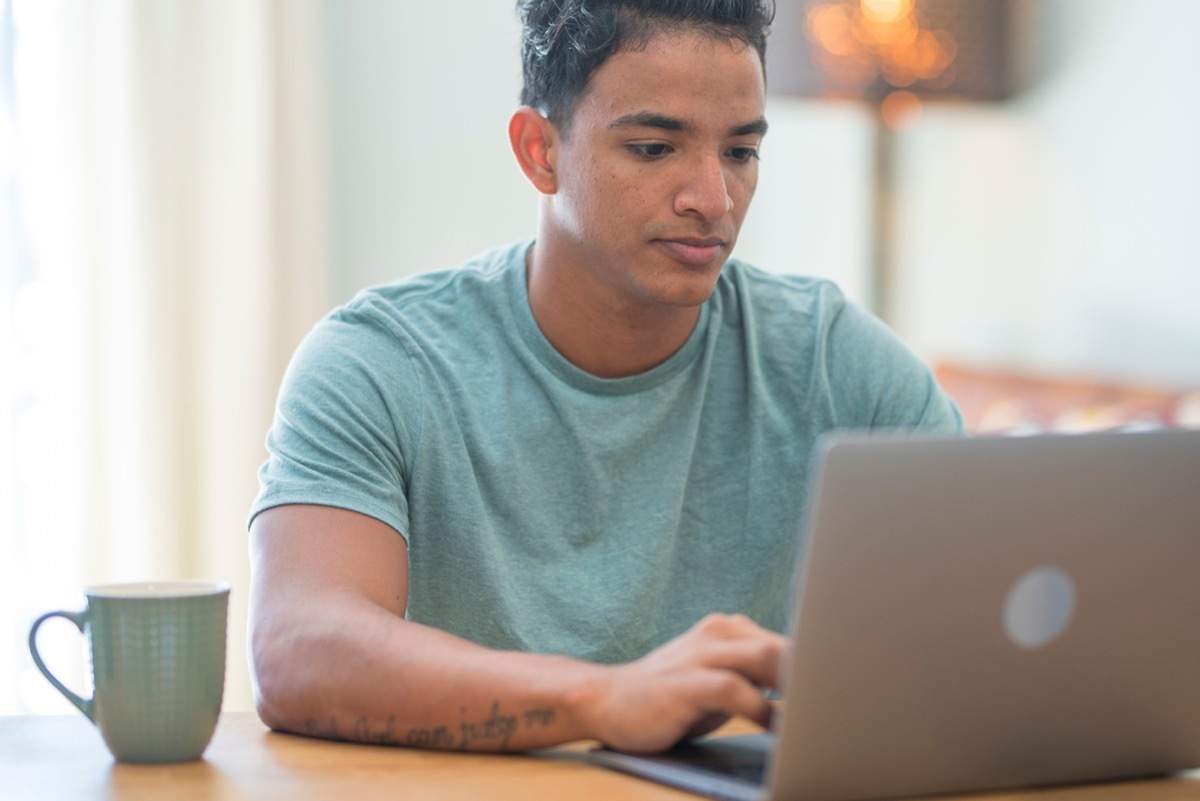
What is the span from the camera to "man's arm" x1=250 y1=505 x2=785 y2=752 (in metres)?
0.85

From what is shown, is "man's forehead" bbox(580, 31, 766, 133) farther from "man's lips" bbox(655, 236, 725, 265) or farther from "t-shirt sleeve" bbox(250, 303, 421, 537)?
"t-shirt sleeve" bbox(250, 303, 421, 537)

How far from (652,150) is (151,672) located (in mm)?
711

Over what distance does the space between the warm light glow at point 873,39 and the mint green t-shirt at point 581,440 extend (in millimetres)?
1306

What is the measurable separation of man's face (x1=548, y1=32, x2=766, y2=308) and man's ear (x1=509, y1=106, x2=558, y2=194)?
94 millimetres

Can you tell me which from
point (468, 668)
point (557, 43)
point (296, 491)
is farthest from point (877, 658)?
point (557, 43)

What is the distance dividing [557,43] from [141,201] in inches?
50.7

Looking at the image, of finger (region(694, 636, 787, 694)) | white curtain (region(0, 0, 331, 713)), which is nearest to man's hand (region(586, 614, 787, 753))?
finger (region(694, 636, 787, 694))

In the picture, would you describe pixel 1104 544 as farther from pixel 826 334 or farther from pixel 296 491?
pixel 826 334

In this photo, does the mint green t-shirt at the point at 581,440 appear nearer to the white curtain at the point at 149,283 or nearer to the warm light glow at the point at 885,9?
the white curtain at the point at 149,283

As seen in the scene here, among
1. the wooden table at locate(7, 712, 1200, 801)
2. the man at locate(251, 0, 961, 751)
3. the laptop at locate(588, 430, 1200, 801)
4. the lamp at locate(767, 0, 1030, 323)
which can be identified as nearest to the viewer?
the laptop at locate(588, 430, 1200, 801)

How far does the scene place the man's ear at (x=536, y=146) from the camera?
1.51m

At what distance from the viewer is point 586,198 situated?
4.65ft

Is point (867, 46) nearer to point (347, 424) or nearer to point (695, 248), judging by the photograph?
point (695, 248)

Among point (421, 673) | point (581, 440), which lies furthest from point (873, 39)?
point (421, 673)
